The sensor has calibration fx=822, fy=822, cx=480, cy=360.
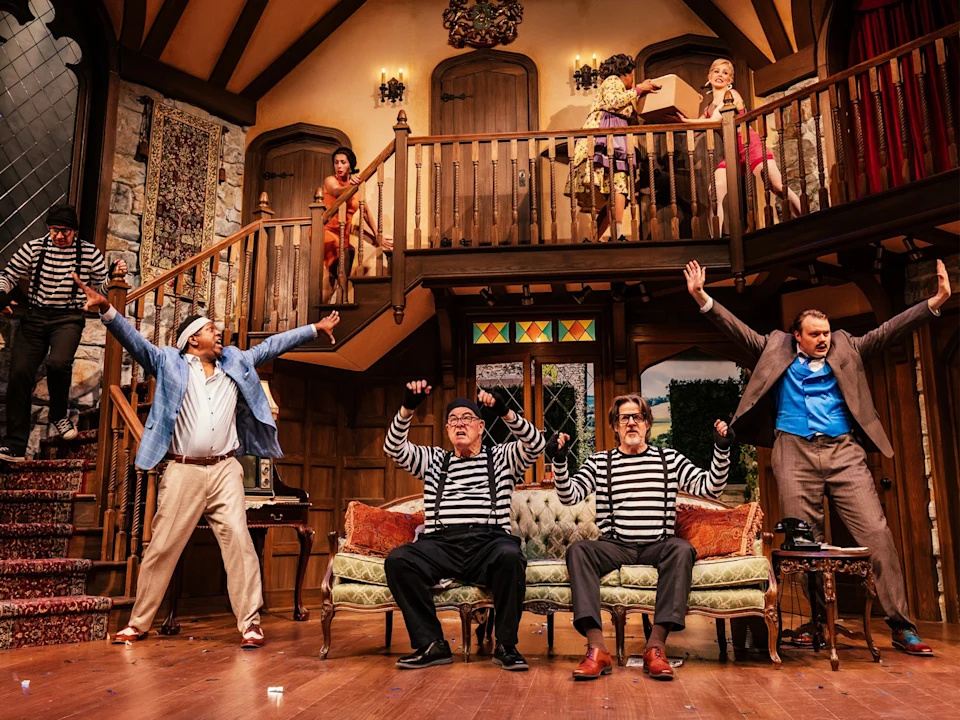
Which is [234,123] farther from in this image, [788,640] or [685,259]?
[788,640]

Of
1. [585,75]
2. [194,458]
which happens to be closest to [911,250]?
[585,75]

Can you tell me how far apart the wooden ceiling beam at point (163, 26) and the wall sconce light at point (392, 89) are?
1.90 metres

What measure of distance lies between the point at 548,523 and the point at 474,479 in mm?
812

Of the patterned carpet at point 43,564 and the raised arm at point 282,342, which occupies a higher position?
the raised arm at point 282,342

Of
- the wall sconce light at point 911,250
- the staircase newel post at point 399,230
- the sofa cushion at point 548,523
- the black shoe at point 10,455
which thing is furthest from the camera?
the staircase newel post at point 399,230

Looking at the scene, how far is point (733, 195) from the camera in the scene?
561 cm

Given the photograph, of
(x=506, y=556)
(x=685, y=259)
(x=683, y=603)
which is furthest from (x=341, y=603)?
(x=685, y=259)

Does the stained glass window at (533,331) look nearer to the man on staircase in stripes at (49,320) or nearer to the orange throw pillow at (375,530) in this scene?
the orange throw pillow at (375,530)

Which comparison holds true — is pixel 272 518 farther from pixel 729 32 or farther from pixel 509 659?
pixel 729 32

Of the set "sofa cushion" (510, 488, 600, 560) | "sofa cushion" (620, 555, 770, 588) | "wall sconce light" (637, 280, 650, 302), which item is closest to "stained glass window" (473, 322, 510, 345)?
"wall sconce light" (637, 280, 650, 302)

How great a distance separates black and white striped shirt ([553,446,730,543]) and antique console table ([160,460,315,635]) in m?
2.34

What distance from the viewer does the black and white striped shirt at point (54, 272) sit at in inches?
228

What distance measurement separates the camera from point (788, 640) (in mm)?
4090

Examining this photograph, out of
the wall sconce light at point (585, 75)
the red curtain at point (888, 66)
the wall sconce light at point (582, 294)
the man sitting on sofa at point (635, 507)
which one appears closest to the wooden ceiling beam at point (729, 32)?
the red curtain at point (888, 66)
